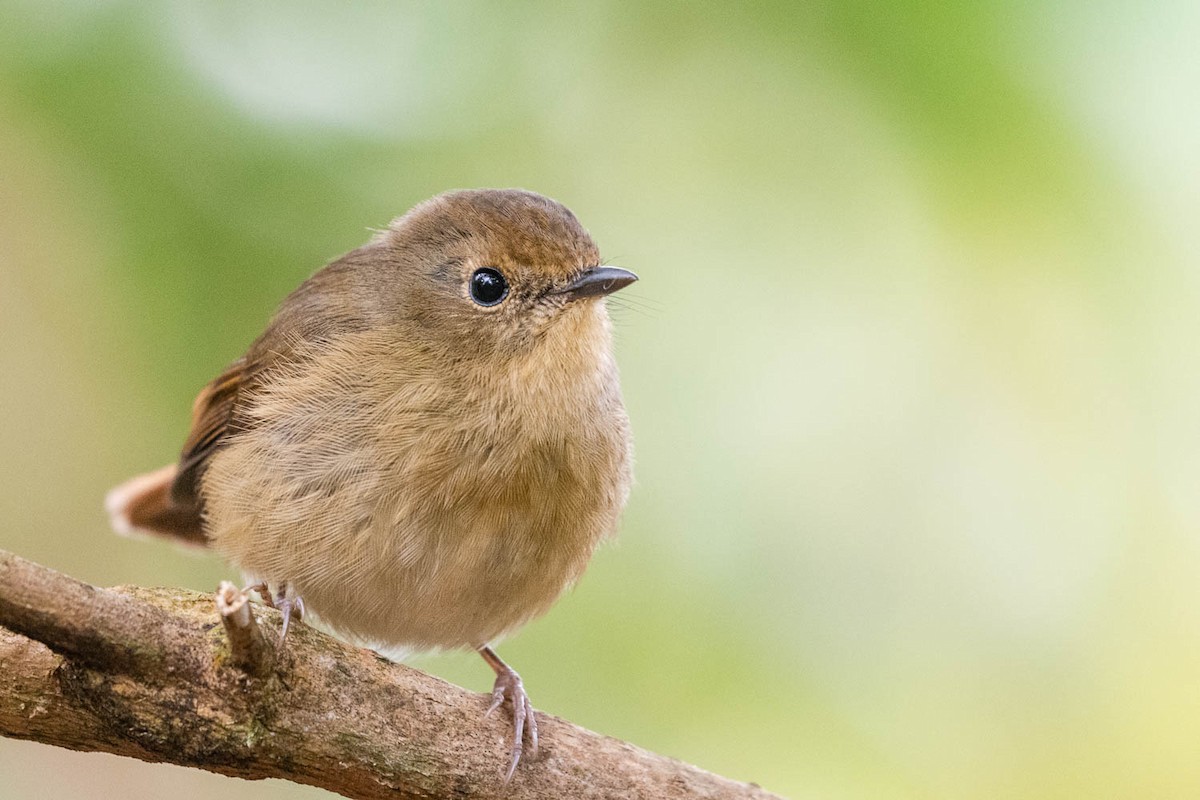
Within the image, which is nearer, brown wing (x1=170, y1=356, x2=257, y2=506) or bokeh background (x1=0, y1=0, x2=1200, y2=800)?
brown wing (x1=170, y1=356, x2=257, y2=506)

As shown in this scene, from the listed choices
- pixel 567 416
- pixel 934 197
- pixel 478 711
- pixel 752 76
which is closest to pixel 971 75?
pixel 934 197

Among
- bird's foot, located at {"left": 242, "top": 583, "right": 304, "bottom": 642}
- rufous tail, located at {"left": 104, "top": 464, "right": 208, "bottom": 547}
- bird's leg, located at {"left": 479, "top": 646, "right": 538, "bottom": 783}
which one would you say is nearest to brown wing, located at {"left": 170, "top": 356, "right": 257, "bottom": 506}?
rufous tail, located at {"left": 104, "top": 464, "right": 208, "bottom": 547}

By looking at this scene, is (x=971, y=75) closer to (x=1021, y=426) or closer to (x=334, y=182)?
(x=1021, y=426)

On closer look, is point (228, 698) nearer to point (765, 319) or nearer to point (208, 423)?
point (208, 423)

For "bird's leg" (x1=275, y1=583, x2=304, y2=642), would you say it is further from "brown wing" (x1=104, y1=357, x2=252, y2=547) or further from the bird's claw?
"brown wing" (x1=104, y1=357, x2=252, y2=547)

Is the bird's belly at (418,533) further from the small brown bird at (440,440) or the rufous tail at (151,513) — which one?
the rufous tail at (151,513)

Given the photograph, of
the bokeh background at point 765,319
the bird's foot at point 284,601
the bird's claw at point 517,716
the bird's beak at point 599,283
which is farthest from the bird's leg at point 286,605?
the bokeh background at point 765,319
